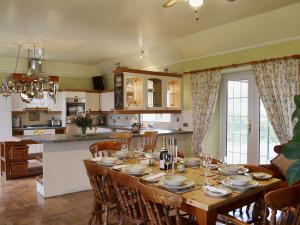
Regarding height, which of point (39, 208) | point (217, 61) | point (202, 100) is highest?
point (217, 61)

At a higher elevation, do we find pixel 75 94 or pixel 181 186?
pixel 75 94

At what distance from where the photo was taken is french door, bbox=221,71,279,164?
4559 mm

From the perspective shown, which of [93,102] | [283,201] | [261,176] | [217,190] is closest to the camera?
[283,201]

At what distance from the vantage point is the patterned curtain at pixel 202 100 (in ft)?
16.9

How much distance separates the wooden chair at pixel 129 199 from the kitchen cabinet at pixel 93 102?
6047mm

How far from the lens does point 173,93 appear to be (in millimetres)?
6090

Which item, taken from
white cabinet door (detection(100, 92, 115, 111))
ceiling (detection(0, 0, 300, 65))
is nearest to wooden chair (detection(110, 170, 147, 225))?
ceiling (detection(0, 0, 300, 65))

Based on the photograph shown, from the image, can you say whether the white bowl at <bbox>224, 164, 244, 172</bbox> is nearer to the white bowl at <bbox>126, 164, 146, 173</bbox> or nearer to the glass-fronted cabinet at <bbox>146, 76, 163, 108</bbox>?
the white bowl at <bbox>126, 164, 146, 173</bbox>

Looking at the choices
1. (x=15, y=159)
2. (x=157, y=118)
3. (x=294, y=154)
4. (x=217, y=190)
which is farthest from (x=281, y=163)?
(x=15, y=159)

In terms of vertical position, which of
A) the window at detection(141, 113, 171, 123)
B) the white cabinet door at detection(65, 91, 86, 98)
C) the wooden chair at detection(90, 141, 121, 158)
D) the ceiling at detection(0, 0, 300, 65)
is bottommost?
the wooden chair at detection(90, 141, 121, 158)

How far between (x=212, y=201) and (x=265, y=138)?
308cm

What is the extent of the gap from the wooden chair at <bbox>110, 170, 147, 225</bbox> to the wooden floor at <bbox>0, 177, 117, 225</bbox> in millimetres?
1189

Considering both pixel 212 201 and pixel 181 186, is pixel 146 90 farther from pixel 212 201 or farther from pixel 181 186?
pixel 212 201

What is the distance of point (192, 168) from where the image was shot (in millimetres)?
2857
